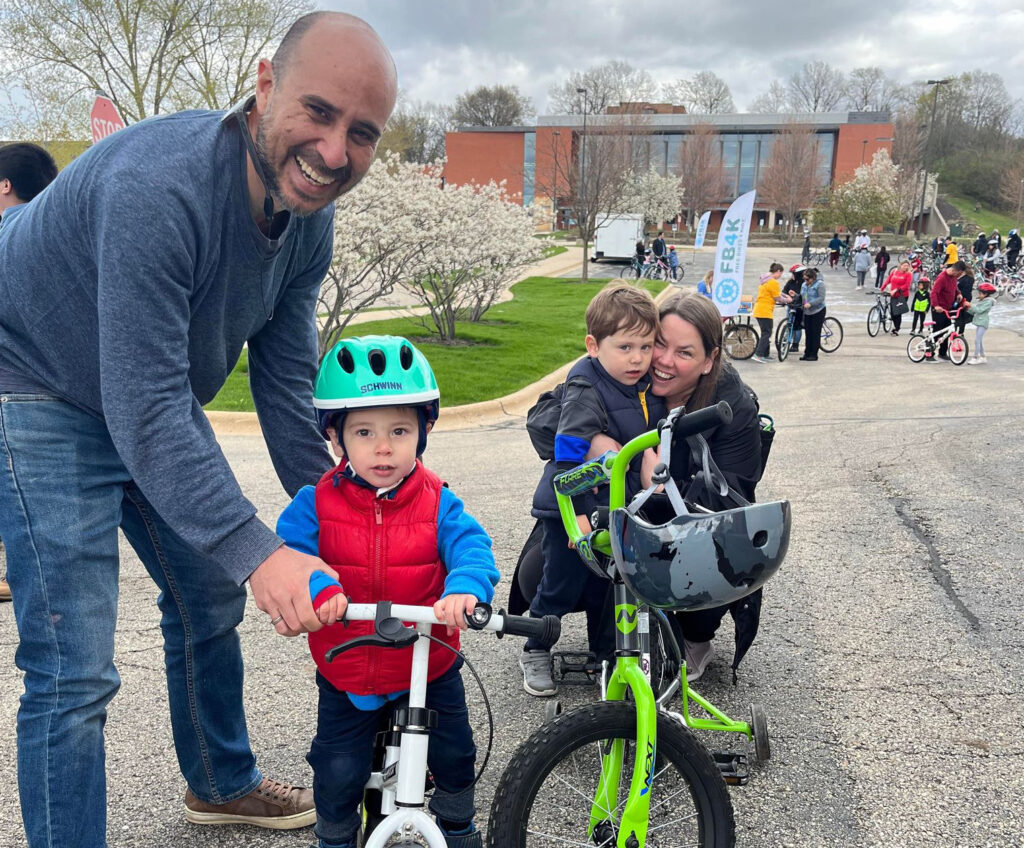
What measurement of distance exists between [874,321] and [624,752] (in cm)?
2033

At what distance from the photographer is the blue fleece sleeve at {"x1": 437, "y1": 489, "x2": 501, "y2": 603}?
187cm

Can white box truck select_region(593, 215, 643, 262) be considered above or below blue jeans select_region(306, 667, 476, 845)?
above

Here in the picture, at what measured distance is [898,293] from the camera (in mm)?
20016

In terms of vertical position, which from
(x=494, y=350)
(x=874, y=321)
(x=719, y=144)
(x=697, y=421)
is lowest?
(x=494, y=350)

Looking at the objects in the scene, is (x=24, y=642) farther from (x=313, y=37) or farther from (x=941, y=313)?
(x=941, y=313)

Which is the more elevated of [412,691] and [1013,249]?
[1013,249]

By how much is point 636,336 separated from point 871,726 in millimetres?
1843

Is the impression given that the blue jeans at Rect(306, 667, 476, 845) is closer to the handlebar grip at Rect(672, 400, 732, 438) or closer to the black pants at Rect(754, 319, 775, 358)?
the handlebar grip at Rect(672, 400, 732, 438)

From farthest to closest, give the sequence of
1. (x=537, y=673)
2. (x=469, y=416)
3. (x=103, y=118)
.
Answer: (x=469, y=416)
(x=103, y=118)
(x=537, y=673)

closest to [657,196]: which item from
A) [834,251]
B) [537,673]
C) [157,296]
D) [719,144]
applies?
[834,251]

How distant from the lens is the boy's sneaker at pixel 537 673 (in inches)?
142

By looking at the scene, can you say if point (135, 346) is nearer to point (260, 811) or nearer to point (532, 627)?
point (532, 627)

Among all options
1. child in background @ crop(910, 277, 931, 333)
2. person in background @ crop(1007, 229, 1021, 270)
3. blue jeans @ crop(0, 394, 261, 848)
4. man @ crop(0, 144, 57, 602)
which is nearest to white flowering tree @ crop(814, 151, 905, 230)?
person in background @ crop(1007, 229, 1021, 270)

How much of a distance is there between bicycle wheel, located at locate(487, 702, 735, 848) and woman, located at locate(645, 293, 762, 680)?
1.25 m
